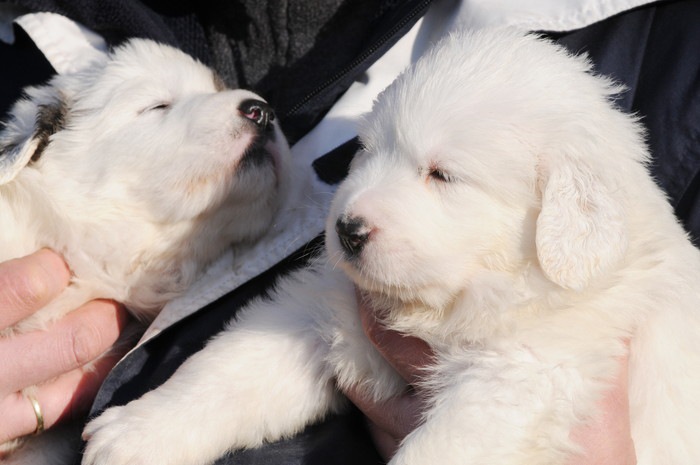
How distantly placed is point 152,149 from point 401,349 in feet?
4.81

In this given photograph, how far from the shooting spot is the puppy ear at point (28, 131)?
318 cm

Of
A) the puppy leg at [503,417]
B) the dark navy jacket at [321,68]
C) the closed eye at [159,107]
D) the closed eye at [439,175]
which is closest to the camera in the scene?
the puppy leg at [503,417]

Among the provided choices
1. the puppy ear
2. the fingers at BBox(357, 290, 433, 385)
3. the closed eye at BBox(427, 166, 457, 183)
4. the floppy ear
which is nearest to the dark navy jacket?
the fingers at BBox(357, 290, 433, 385)

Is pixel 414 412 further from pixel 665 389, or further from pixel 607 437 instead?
pixel 665 389

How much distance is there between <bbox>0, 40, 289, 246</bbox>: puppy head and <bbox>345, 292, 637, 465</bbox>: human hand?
0.87 m

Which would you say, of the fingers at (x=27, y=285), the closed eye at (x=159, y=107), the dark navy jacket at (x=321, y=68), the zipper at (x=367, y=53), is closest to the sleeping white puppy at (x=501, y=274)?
the dark navy jacket at (x=321, y=68)

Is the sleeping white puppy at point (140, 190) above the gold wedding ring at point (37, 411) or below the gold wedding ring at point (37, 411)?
above

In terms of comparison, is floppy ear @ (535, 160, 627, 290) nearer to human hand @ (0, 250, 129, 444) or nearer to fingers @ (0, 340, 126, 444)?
human hand @ (0, 250, 129, 444)

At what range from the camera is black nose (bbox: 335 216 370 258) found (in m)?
2.30

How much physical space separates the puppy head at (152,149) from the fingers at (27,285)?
0.29 m

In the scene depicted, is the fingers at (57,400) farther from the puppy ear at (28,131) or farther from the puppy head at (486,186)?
the puppy head at (486,186)

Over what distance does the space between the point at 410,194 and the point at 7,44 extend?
2766 millimetres

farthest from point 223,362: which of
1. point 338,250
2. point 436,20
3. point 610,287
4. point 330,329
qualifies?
point 436,20

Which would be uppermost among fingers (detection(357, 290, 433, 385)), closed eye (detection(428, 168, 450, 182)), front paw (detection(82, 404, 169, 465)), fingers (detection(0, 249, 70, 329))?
closed eye (detection(428, 168, 450, 182))
